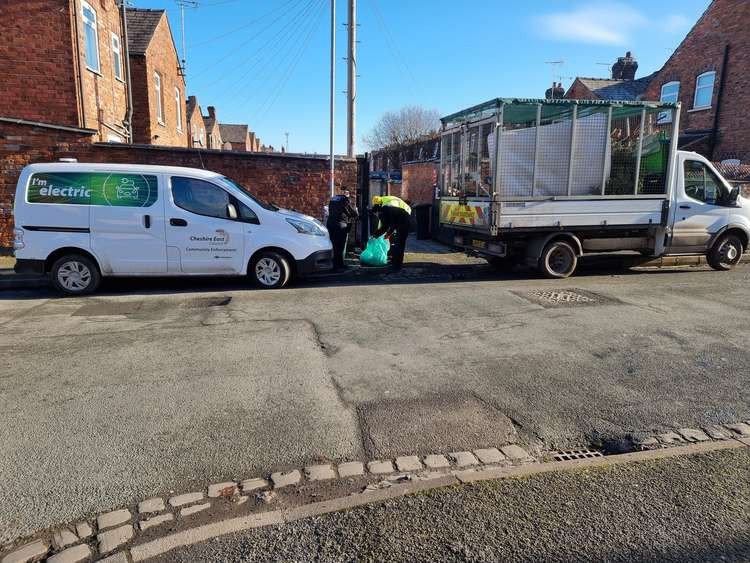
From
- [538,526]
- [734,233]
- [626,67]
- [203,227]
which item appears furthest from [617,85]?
[538,526]

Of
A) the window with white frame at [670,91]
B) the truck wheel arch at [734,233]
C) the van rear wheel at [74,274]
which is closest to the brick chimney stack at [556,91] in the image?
the window with white frame at [670,91]

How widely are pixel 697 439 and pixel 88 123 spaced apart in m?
15.1

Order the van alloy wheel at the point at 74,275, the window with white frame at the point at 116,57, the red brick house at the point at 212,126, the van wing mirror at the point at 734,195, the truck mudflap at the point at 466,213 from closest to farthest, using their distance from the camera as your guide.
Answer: the van alloy wheel at the point at 74,275 → the truck mudflap at the point at 466,213 → the van wing mirror at the point at 734,195 → the window with white frame at the point at 116,57 → the red brick house at the point at 212,126

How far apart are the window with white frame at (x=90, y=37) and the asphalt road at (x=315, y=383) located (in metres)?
9.42

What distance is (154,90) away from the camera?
63.2ft

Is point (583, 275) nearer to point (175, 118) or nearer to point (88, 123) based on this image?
point (88, 123)

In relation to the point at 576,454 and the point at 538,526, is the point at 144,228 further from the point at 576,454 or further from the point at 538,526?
the point at 538,526

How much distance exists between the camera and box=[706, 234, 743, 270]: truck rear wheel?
416 inches

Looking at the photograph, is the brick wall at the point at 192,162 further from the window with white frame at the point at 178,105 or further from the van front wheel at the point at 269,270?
the window with white frame at the point at 178,105

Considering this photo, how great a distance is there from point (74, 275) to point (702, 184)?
1159 centimetres

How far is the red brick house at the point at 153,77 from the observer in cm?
1809

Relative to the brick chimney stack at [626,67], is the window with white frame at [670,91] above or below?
below

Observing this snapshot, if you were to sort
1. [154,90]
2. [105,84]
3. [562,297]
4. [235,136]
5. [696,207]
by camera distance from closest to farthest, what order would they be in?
[562,297] → [696,207] → [105,84] → [154,90] → [235,136]

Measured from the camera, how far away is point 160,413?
3906 millimetres
